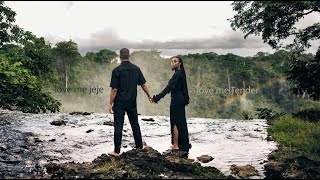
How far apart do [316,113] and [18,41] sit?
14232 mm

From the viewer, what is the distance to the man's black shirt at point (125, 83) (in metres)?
7.88

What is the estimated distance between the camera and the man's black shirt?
788 cm

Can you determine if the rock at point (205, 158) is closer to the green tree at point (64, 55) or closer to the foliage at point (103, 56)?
the green tree at point (64, 55)

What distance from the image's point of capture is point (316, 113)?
45.5ft

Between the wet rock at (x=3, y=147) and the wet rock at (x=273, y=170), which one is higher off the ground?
the wet rock at (x=273, y=170)

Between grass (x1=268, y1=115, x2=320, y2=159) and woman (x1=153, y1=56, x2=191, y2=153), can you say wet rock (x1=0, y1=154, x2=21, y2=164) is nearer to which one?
woman (x1=153, y1=56, x2=191, y2=153)

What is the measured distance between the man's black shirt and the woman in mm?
802

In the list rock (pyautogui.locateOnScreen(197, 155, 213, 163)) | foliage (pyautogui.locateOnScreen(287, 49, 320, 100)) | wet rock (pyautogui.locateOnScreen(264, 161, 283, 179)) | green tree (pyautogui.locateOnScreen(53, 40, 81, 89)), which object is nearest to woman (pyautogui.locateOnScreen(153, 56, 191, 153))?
rock (pyautogui.locateOnScreen(197, 155, 213, 163))

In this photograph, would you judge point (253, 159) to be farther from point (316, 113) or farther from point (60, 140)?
point (316, 113)

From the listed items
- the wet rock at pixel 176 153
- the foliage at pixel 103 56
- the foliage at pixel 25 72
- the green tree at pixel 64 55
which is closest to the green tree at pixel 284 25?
the wet rock at pixel 176 153

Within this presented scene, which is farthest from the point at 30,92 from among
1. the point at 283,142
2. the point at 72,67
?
the point at 72,67

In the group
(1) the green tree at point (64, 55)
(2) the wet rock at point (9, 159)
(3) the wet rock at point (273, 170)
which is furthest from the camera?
(1) the green tree at point (64, 55)

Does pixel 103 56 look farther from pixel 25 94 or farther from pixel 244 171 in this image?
pixel 244 171

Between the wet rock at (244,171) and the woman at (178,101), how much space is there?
1.95m
